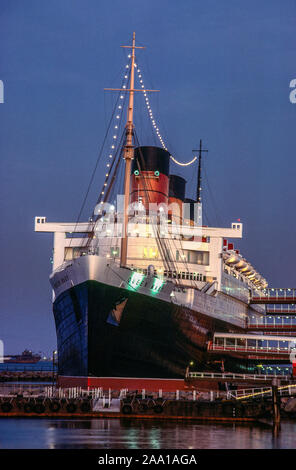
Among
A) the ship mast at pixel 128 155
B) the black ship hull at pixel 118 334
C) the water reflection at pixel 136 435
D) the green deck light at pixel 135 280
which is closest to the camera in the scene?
the water reflection at pixel 136 435

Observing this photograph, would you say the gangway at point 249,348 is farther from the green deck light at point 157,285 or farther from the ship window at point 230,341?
the green deck light at point 157,285

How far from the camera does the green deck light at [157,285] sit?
39188 millimetres

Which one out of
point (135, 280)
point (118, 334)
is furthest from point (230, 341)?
point (118, 334)

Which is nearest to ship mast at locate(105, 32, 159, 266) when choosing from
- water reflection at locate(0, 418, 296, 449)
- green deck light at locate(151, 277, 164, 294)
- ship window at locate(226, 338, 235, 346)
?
green deck light at locate(151, 277, 164, 294)

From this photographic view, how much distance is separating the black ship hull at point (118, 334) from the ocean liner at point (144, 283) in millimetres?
53

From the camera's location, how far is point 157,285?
3941 centimetres

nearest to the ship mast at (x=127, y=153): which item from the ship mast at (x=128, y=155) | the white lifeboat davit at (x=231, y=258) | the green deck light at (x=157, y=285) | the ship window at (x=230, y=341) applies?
the ship mast at (x=128, y=155)

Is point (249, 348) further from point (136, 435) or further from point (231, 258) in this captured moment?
point (136, 435)

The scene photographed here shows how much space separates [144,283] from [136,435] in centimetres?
1311

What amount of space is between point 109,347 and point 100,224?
1276 cm

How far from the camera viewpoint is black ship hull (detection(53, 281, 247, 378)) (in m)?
36.7

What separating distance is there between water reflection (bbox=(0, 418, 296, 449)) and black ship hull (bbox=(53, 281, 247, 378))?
18.3 ft
